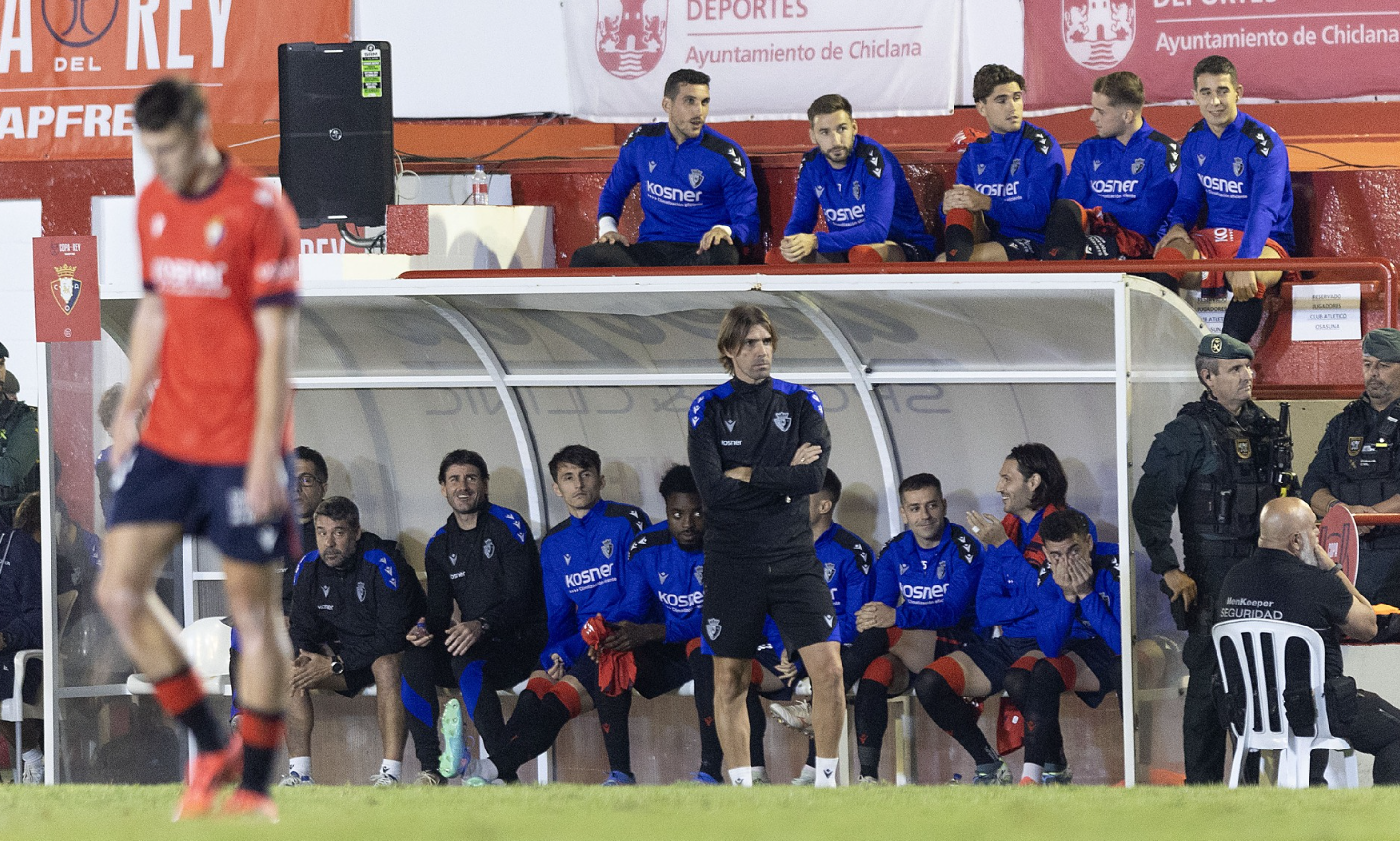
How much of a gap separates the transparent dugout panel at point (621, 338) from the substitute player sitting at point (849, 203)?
0.45 meters

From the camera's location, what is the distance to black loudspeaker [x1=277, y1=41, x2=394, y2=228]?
795 cm

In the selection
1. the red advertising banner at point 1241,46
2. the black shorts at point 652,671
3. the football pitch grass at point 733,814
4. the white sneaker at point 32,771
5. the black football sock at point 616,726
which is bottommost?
the white sneaker at point 32,771

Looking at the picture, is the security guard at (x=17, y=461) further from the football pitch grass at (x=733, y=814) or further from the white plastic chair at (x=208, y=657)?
the football pitch grass at (x=733, y=814)

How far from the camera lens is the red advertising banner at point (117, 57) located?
1038 cm

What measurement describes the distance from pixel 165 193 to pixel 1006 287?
3.51 m

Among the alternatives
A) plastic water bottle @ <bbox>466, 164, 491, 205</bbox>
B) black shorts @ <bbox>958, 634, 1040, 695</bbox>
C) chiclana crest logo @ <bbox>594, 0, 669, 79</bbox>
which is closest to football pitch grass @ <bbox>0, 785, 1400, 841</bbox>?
black shorts @ <bbox>958, 634, 1040, 695</bbox>

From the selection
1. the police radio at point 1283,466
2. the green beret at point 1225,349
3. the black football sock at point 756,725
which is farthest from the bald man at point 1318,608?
the black football sock at point 756,725

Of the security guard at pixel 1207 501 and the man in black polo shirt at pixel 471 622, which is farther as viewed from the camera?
the man in black polo shirt at pixel 471 622

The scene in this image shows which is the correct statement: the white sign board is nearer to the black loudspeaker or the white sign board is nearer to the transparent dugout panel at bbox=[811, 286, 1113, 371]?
the transparent dugout panel at bbox=[811, 286, 1113, 371]

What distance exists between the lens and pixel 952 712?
6.97 metres

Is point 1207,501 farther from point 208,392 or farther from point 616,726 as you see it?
point 208,392

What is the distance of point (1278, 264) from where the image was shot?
701 centimetres

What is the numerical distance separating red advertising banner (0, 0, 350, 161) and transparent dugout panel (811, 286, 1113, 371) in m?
4.52

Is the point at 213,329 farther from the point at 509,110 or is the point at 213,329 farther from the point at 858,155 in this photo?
the point at 509,110
